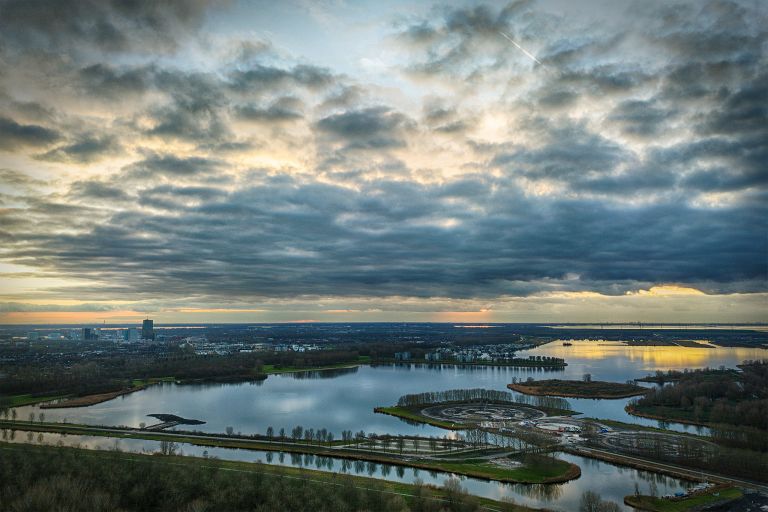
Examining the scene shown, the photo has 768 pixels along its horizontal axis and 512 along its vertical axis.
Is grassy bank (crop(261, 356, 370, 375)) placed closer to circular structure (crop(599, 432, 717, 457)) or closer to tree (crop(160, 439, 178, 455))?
tree (crop(160, 439, 178, 455))

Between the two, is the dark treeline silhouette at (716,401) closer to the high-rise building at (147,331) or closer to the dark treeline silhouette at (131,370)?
the dark treeline silhouette at (131,370)

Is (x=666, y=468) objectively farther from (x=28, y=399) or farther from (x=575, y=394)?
(x=28, y=399)

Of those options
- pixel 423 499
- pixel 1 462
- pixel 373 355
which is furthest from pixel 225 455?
pixel 373 355

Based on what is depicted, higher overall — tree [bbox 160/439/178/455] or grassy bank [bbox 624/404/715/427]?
tree [bbox 160/439/178/455]

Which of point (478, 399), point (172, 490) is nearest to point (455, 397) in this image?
point (478, 399)

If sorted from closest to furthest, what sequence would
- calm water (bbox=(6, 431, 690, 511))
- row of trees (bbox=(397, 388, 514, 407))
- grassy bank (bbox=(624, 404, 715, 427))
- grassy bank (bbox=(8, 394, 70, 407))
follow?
calm water (bbox=(6, 431, 690, 511)) → grassy bank (bbox=(624, 404, 715, 427)) → row of trees (bbox=(397, 388, 514, 407)) → grassy bank (bbox=(8, 394, 70, 407))

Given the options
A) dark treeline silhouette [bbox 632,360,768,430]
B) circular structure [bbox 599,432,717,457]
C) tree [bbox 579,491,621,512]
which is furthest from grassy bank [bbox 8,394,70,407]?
dark treeline silhouette [bbox 632,360,768,430]
